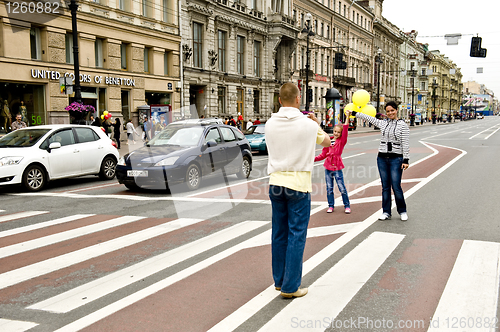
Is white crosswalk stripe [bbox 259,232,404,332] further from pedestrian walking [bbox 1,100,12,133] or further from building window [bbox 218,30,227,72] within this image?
building window [bbox 218,30,227,72]

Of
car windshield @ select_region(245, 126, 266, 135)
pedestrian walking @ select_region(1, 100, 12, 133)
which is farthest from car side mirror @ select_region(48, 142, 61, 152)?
car windshield @ select_region(245, 126, 266, 135)

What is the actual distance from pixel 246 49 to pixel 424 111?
94.0 metres

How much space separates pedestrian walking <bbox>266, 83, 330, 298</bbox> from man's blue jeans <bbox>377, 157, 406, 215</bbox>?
3364mm

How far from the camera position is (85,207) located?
8766 mm

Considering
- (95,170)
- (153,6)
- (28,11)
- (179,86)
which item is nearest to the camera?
(95,170)

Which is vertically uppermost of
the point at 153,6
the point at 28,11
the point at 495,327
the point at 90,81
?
the point at 153,6

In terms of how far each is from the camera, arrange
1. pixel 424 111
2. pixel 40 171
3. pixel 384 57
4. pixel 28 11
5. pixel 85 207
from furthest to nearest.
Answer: pixel 424 111, pixel 384 57, pixel 28 11, pixel 40 171, pixel 85 207

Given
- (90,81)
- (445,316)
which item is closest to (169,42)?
(90,81)

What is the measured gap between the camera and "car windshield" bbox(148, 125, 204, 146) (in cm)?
1131

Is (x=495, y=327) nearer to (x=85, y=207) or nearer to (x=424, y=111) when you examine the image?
(x=85, y=207)

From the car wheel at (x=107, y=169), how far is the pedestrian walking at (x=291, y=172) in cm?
981

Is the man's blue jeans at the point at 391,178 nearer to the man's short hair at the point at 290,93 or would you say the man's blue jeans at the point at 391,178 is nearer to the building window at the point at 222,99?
the man's short hair at the point at 290,93

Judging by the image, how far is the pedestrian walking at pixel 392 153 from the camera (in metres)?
7.07

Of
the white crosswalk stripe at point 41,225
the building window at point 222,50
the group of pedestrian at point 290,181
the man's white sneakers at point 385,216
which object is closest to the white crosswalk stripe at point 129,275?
the group of pedestrian at point 290,181
